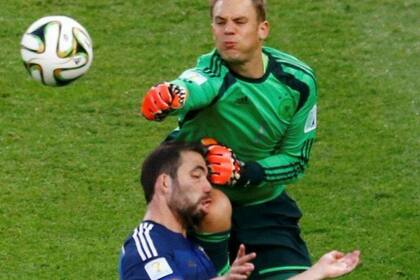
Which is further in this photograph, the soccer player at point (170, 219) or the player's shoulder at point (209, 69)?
the player's shoulder at point (209, 69)

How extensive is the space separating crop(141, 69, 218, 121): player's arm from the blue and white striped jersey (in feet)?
2.01

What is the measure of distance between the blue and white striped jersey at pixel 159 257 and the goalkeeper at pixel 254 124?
51cm

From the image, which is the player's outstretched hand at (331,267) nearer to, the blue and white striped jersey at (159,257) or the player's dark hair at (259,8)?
the blue and white striped jersey at (159,257)

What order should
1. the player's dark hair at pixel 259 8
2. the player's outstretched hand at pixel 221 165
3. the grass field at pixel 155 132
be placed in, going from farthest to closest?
the grass field at pixel 155 132 < the player's dark hair at pixel 259 8 < the player's outstretched hand at pixel 221 165

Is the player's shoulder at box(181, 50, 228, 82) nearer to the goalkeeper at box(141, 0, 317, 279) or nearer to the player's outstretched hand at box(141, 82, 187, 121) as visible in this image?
the goalkeeper at box(141, 0, 317, 279)

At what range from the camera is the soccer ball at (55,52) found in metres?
9.27

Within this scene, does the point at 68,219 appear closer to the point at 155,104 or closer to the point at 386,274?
the point at 386,274

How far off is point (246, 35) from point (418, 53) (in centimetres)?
662

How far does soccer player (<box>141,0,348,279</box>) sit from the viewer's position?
8.36 m

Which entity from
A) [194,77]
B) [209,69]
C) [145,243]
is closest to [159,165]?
[145,243]

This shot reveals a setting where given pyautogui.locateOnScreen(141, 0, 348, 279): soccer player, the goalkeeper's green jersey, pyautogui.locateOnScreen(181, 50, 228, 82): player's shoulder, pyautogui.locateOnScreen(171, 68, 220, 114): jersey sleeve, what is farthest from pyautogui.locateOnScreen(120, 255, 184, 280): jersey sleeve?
pyautogui.locateOnScreen(181, 50, 228, 82): player's shoulder

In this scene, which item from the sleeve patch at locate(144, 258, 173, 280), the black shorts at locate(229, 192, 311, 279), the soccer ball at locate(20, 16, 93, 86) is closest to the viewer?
the sleeve patch at locate(144, 258, 173, 280)

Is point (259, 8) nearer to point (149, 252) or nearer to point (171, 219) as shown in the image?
point (171, 219)

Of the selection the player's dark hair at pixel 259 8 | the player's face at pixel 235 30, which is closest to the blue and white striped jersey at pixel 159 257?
the player's face at pixel 235 30
